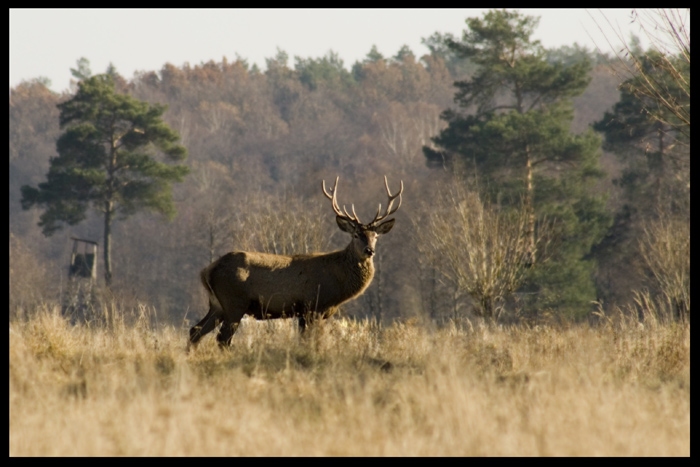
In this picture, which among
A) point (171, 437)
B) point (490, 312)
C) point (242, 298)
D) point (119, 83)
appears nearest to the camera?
point (171, 437)

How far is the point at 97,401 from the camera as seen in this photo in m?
7.52

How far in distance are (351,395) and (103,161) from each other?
38.1 m

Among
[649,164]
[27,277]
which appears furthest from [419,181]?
[27,277]

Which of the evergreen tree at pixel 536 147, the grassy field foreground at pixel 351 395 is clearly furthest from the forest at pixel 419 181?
the grassy field foreground at pixel 351 395

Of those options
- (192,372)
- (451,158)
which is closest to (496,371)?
(192,372)

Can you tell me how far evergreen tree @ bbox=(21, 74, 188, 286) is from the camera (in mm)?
42656

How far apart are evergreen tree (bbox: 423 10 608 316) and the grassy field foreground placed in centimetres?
2713

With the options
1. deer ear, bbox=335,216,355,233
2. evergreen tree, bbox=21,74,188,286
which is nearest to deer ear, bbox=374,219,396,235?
deer ear, bbox=335,216,355,233

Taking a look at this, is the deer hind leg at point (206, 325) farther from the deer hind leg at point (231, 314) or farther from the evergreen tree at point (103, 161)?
the evergreen tree at point (103, 161)

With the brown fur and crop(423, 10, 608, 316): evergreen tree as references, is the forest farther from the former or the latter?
the brown fur

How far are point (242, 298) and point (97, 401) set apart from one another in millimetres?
3780

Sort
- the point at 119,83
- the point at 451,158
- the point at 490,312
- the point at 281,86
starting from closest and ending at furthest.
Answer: the point at 490,312, the point at 451,158, the point at 119,83, the point at 281,86

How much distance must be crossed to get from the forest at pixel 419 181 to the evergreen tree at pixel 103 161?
35 cm
